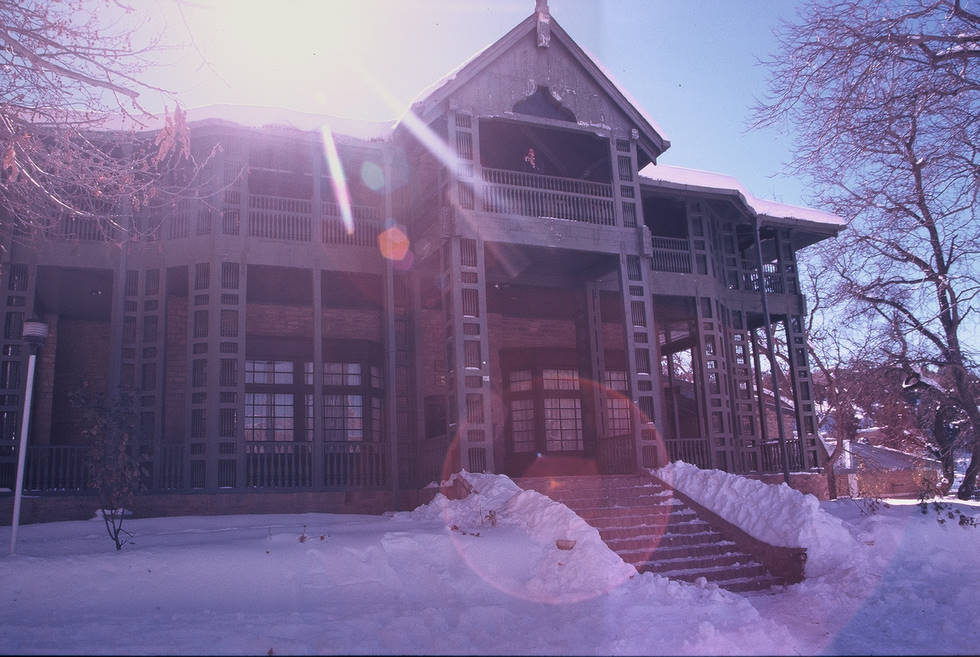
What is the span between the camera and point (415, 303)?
16.0 metres

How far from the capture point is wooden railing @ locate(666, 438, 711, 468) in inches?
662

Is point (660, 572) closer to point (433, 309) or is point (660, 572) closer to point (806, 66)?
point (806, 66)

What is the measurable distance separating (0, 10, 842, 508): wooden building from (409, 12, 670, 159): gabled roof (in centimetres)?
4

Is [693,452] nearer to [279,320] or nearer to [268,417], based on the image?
[268,417]

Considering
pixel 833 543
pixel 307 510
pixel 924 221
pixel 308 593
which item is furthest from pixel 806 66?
pixel 307 510

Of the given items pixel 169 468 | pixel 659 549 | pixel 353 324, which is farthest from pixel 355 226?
pixel 659 549

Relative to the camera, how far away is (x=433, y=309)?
17547 mm

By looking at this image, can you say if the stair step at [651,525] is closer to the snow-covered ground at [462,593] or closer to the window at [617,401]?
the snow-covered ground at [462,593]

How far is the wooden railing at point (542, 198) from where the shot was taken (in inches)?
564

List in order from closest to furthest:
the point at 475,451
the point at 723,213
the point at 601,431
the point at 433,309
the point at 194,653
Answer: the point at 194,653 → the point at 475,451 → the point at 601,431 → the point at 433,309 → the point at 723,213

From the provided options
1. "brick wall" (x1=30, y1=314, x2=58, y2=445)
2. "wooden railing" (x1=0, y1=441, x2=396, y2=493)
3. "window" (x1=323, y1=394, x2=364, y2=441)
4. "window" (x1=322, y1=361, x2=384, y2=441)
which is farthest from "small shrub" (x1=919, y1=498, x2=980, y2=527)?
"brick wall" (x1=30, y1=314, x2=58, y2=445)

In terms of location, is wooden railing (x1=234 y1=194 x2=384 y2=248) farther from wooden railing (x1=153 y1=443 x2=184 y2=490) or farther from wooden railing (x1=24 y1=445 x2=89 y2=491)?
wooden railing (x1=24 y1=445 x2=89 y2=491)

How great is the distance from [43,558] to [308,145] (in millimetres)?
9196

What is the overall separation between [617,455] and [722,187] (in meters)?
7.53
